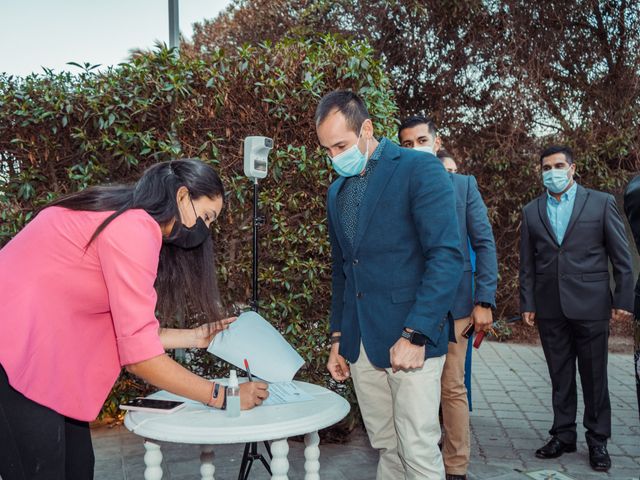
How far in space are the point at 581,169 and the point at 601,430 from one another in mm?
5207

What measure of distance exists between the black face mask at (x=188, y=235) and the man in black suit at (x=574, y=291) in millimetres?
2726

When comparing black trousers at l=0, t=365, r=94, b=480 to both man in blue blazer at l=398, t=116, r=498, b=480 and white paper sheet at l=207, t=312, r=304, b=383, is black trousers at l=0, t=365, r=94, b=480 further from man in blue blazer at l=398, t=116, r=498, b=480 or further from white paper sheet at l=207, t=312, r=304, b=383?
man in blue blazer at l=398, t=116, r=498, b=480

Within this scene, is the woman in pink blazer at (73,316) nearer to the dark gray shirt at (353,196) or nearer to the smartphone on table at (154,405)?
the smartphone on table at (154,405)

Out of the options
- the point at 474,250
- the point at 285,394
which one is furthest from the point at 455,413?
the point at 285,394

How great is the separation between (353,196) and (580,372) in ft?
7.78

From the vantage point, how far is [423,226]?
2.32 metres

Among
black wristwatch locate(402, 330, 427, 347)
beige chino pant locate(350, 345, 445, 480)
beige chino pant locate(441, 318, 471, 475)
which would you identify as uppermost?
black wristwatch locate(402, 330, 427, 347)

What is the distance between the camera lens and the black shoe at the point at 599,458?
3752 mm

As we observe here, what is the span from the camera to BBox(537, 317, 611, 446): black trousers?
12.8ft

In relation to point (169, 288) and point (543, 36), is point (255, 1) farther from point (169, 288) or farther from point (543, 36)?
point (169, 288)

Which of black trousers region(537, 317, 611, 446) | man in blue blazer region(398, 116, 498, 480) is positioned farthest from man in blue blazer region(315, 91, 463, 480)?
black trousers region(537, 317, 611, 446)

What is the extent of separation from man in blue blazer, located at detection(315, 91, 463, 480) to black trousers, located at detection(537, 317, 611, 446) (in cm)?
187

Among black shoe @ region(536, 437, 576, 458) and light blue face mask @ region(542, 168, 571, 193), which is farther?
light blue face mask @ region(542, 168, 571, 193)

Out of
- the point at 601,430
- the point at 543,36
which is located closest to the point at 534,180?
the point at 543,36
